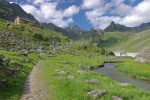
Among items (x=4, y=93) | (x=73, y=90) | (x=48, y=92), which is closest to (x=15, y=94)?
(x=4, y=93)

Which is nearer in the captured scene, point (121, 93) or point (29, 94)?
point (121, 93)

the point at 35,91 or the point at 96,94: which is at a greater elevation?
the point at 96,94

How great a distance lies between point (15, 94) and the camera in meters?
32.6

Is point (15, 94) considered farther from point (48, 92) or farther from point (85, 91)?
point (85, 91)

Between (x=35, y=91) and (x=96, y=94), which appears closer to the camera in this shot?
(x=96, y=94)

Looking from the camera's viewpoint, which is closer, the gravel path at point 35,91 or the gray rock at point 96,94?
the gray rock at point 96,94

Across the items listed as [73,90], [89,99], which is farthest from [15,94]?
[89,99]

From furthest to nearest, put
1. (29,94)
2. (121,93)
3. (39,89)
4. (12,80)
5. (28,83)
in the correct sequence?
1. (28,83)
2. (12,80)
3. (39,89)
4. (29,94)
5. (121,93)

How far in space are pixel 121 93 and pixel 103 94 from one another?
234 centimetres

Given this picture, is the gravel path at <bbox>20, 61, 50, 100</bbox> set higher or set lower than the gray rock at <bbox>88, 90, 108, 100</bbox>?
lower

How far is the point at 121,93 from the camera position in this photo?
31.3 metres

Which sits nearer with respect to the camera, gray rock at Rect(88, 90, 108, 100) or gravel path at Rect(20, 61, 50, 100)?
gray rock at Rect(88, 90, 108, 100)

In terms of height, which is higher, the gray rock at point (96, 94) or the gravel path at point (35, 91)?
the gray rock at point (96, 94)

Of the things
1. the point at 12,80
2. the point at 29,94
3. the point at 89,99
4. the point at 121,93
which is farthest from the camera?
the point at 12,80
